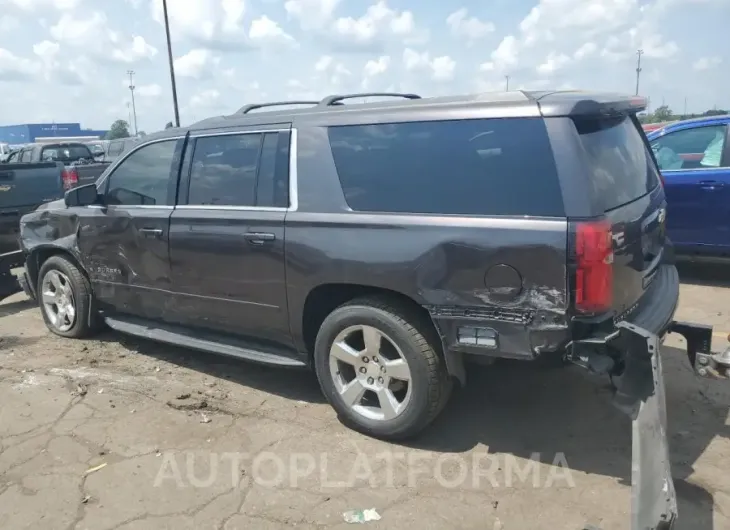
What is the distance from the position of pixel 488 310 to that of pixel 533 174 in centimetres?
70

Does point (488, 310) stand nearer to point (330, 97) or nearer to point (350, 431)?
point (350, 431)

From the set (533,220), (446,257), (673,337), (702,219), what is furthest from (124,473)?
(702,219)

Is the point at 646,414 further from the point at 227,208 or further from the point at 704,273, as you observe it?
the point at 704,273

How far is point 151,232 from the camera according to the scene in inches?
184

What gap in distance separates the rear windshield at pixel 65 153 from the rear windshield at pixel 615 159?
1833 centimetres

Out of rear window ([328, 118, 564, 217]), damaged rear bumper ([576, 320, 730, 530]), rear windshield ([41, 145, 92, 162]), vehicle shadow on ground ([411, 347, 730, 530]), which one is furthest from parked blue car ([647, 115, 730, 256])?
rear windshield ([41, 145, 92, 162])

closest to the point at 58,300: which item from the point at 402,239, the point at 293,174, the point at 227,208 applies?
the point at 227,208

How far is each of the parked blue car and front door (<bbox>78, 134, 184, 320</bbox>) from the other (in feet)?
16.8

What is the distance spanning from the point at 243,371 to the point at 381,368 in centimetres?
165

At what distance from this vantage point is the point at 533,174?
3.12m

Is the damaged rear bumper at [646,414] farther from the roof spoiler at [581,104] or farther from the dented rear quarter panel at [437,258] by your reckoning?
the roof spoiler at [581,104]

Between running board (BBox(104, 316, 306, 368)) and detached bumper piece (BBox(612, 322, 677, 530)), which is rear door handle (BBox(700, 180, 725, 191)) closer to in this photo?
detached bumper piece (BBox(612, 322, 677, 530))

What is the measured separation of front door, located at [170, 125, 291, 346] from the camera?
4.02m

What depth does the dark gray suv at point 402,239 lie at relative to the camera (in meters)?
3.10
